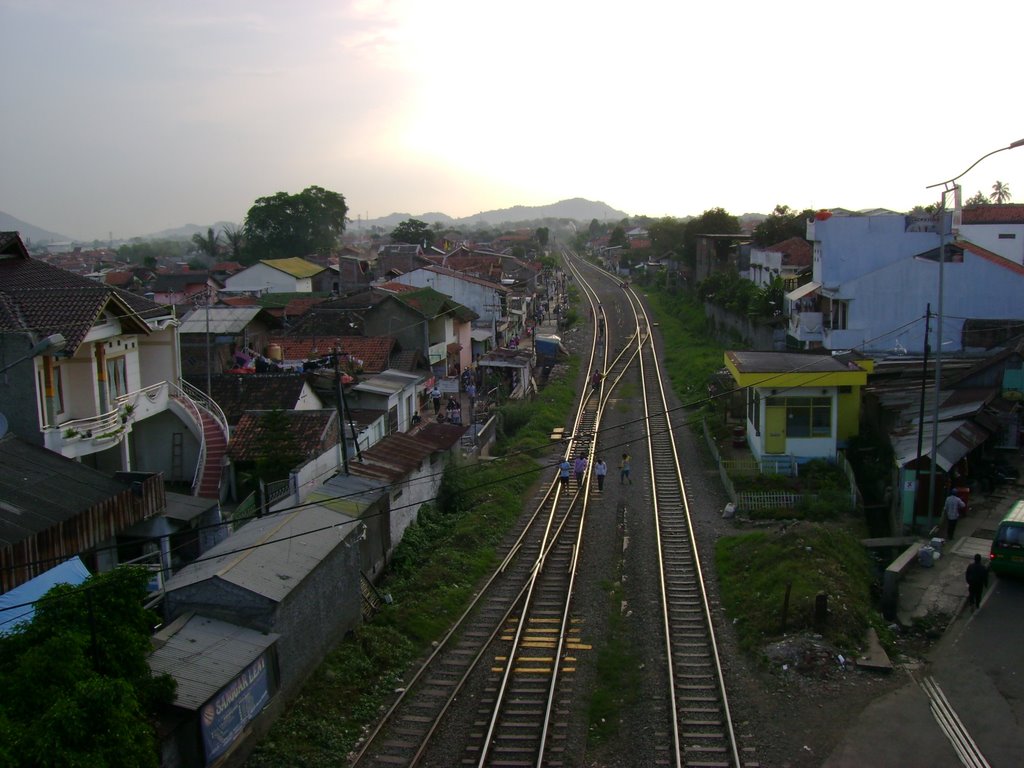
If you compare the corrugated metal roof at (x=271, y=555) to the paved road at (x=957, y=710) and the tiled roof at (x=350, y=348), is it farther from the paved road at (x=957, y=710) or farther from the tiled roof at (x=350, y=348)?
the tiled roof at (x=350, y=348)

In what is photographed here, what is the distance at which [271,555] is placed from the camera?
38.4ft

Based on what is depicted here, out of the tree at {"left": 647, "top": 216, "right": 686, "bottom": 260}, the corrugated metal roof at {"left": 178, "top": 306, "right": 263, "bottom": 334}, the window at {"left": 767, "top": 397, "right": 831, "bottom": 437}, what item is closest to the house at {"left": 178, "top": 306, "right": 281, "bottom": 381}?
the corrugated metal roof at {"left": 178, "top": 306, "right": 263, "bottom": 334}

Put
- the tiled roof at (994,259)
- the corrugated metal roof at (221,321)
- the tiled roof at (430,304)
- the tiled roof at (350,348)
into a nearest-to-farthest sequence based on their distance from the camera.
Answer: the corrugated metal roof at (221,321) < the tiled roof at (994,259) < the tiled roof at (350,348) < the tiled roof at (430,304)

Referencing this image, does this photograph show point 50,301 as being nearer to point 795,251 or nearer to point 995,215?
point 795,251

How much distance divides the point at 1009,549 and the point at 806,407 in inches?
296

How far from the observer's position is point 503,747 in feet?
32.2

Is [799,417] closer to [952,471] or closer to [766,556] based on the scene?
[952,471]

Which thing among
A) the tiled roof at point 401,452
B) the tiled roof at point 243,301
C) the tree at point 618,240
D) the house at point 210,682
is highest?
the tree at point 618,240

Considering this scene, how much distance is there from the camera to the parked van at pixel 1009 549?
42.5ft

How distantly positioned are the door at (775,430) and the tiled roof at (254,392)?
1057 centimetres

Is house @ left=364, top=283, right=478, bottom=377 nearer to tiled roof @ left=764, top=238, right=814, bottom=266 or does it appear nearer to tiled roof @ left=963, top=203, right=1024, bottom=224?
tiled roof @ left=764, top=238, right=814, bottom=266

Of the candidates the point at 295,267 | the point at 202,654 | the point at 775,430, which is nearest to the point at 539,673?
the point at 202,654

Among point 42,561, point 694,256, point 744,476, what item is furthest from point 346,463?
point 694,256

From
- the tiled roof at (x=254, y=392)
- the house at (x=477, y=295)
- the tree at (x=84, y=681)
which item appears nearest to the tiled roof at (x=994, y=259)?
the tiled roof at (x=254, y=392)
